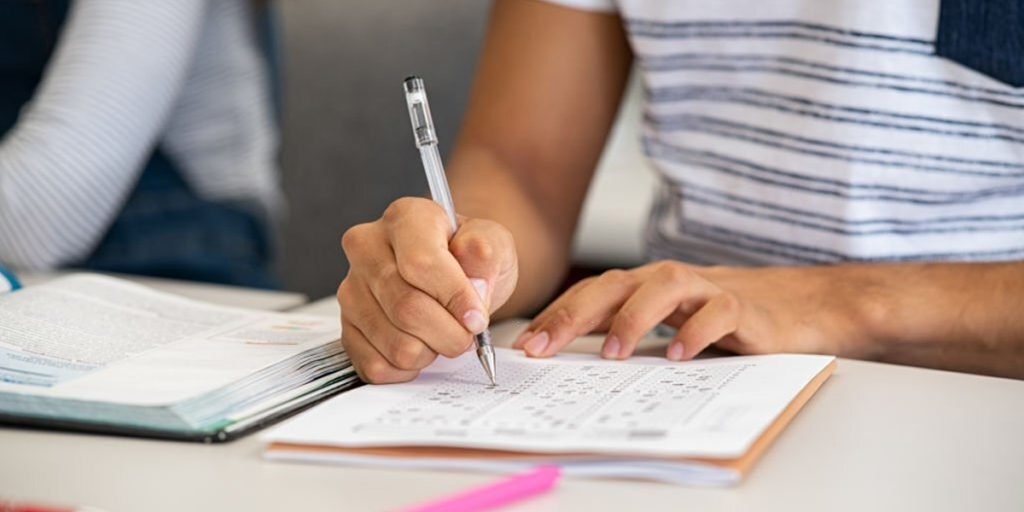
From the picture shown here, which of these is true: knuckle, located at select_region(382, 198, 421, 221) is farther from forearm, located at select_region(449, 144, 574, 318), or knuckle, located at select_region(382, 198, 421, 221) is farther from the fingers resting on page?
forearm, located at select_region(449, 144, 574, 318)

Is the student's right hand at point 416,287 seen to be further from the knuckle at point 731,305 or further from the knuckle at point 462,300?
A: the knuckle at point 731,305

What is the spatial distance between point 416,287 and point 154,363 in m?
0.16

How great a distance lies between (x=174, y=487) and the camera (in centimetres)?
62

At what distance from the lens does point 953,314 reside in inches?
34.5

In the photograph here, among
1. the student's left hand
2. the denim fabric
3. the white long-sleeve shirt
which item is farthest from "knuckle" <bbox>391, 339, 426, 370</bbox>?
the white long-sleeve shirt

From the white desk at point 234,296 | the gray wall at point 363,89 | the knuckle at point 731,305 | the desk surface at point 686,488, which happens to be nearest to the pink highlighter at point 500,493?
the desk surface at point 686,488

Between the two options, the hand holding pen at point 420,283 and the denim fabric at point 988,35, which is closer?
the hand holding pen at point 420,283

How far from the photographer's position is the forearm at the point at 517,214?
1.05 metres

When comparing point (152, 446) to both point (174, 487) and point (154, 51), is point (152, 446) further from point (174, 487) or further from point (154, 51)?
point (154, 51)

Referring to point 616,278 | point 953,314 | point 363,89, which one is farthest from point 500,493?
point 363,89

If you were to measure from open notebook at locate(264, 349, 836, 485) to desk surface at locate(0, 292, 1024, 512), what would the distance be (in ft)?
0.03

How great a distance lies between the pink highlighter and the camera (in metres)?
0.55

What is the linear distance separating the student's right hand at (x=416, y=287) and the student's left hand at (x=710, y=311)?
0.24ft

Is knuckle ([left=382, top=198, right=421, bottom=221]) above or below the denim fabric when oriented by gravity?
below
